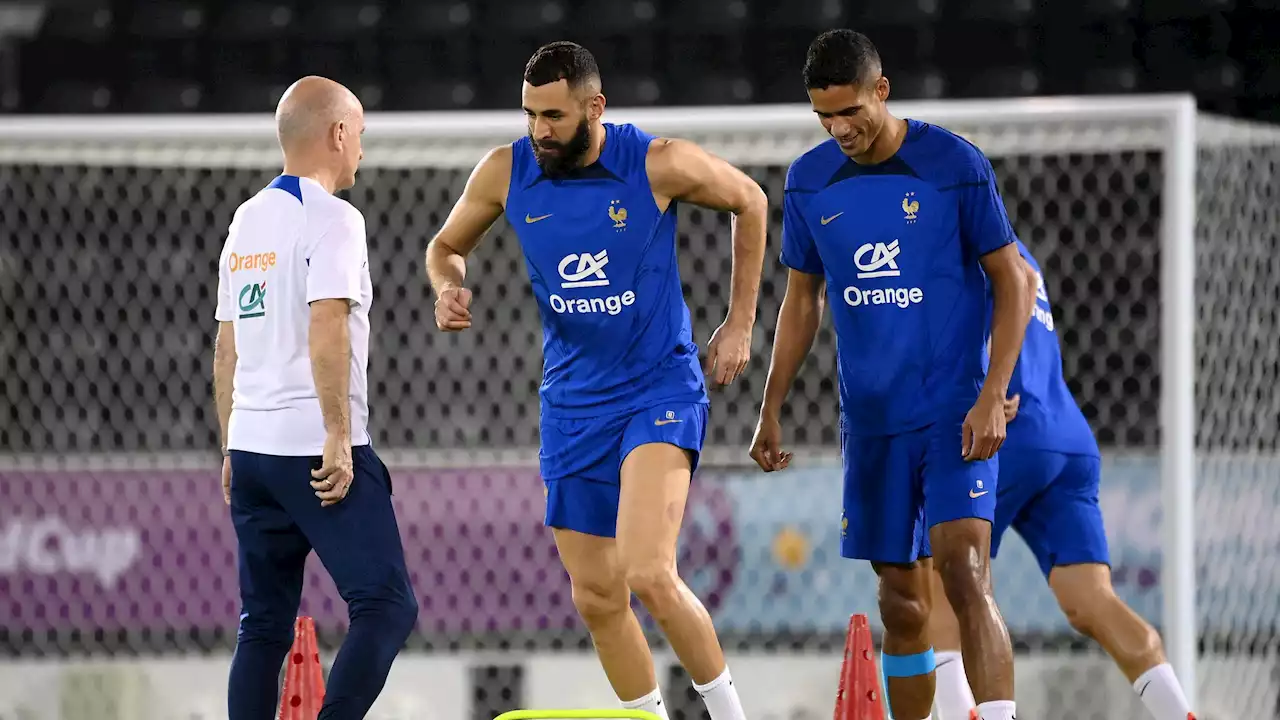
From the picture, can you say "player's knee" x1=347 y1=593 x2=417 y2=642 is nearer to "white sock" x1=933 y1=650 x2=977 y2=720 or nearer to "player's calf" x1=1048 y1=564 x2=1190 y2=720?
"white sock" x1=933 y1=650 x2=977 y2=720

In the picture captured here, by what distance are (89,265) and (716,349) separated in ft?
14.3

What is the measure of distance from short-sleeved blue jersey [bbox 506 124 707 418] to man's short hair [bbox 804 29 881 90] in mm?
437

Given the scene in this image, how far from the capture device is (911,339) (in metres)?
3.31

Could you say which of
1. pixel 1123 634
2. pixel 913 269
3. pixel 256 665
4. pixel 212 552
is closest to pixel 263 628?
pixel 256 665

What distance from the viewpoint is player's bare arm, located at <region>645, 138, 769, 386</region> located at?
3383 mm

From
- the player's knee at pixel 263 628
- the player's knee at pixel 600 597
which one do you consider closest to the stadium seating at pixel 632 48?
the player's knee at pixel 600 597

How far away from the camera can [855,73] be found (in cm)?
318

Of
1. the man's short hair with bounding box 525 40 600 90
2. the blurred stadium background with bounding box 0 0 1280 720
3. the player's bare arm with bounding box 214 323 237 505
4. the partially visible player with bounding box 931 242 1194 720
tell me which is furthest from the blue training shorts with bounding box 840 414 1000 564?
the blurred stadium background with bounding box 0 0 1280 720

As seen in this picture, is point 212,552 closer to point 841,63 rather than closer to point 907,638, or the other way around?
point 907,638

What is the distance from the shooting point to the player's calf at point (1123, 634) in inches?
149

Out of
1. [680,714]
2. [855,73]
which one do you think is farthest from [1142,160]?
[855,73]

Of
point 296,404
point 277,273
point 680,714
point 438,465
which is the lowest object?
point 680,714

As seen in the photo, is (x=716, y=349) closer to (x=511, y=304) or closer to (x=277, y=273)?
(x=277, y=273)

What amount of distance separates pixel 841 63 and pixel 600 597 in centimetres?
125
